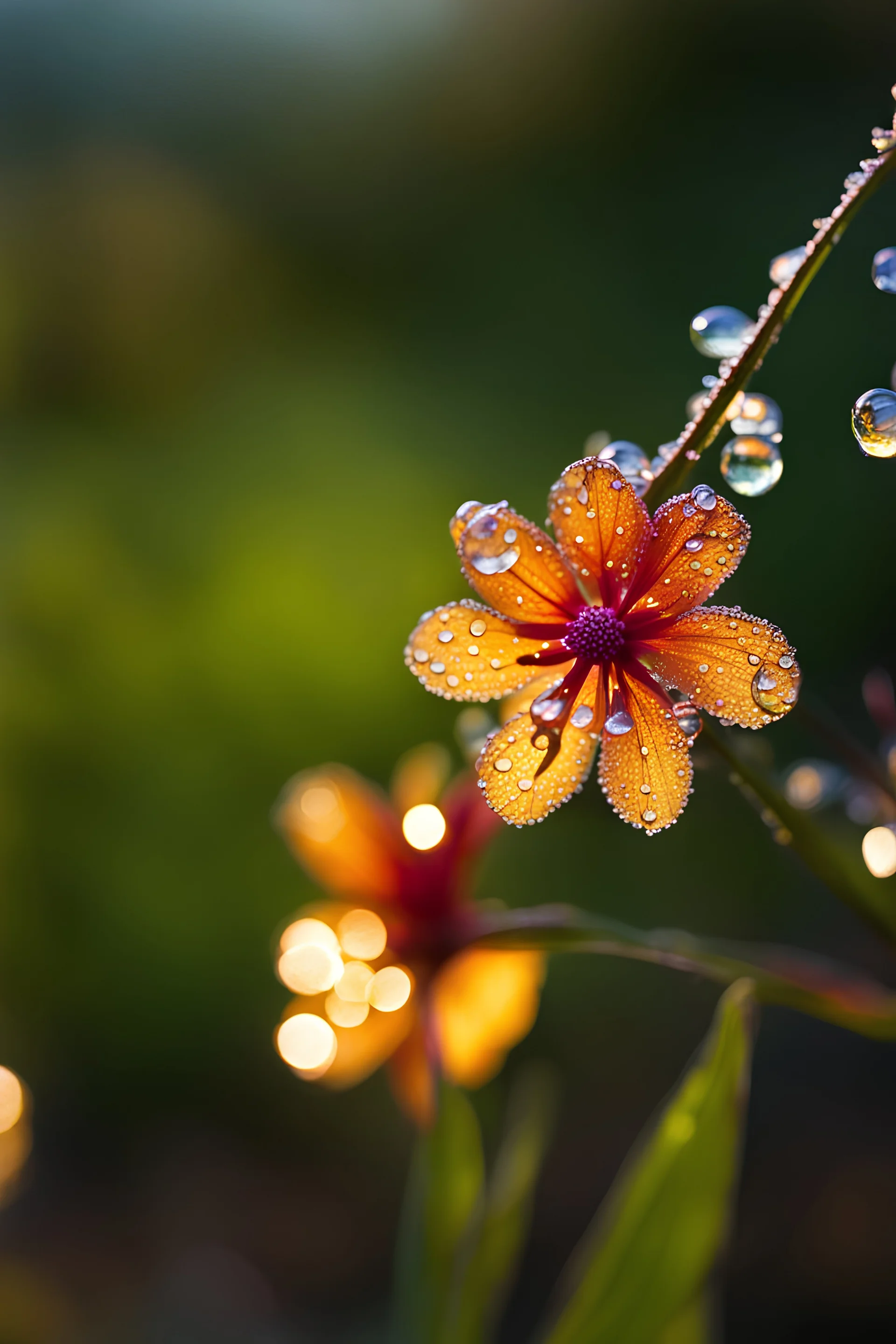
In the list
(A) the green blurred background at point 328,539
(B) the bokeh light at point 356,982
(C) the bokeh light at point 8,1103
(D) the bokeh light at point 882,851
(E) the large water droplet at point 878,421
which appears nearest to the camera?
(E) the large water droplet at point 878,421

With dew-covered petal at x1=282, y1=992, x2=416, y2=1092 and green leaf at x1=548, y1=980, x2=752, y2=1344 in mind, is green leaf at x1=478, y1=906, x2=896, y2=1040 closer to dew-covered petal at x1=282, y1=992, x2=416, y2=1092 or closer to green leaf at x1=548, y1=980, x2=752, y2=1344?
green leaf at x1=548, y1=980, x2=752, y2=1344

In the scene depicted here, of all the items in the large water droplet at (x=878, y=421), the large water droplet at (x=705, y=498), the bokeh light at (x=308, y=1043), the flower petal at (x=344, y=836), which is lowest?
the bokeh light at (x=308, y=1043)

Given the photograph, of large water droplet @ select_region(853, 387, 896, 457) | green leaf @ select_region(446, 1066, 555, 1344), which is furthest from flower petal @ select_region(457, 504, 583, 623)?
green leaf @ select_region(446, 1066, 555, 1344)

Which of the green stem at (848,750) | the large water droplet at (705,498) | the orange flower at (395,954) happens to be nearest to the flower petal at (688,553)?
A: the large water droplet at (705,498)

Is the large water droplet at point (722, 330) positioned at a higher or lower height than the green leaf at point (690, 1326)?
higher

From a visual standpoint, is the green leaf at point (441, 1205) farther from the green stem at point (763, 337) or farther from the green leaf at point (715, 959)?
the green stem at point (763, 337)

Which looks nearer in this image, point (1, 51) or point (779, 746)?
point (779, 746)

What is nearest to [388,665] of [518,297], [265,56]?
[518,297]

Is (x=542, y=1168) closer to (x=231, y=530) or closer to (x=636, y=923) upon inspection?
(x=636, y=923)
